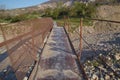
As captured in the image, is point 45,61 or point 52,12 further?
point 52,12

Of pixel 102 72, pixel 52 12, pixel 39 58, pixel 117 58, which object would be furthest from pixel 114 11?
pixel 39 58

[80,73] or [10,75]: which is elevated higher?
[80,73]

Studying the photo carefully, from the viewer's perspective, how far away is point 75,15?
116 ft

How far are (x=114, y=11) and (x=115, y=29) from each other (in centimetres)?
461

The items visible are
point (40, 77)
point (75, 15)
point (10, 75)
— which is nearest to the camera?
point (40, 77)

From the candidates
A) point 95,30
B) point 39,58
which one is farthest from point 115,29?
point 39,58

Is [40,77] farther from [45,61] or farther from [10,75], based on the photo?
[10,75]

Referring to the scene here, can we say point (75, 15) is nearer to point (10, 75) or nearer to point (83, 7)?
point (83, 7)

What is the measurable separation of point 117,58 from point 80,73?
9.55 meters

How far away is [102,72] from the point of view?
491 inches

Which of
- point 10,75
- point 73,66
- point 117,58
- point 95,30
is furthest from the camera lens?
point 95,30

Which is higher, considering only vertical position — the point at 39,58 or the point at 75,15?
the point at 39,58

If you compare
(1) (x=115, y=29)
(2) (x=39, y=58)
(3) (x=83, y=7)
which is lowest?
(1) (x=115, y=29)

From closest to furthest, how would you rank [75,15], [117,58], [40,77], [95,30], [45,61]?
[40,77] < [45,61] < [117,58] < [95,30] < [75,15]
